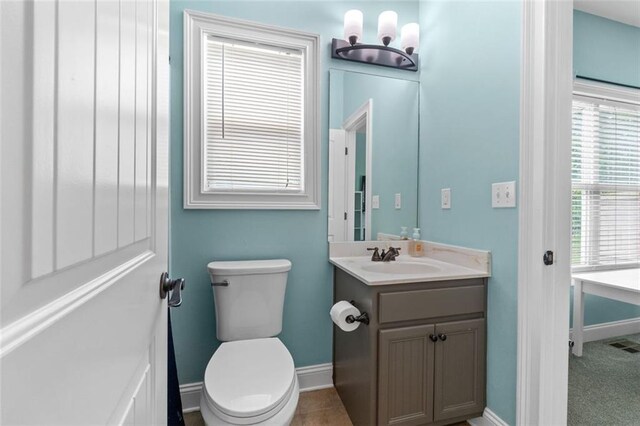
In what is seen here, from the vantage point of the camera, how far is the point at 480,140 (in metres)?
1.48

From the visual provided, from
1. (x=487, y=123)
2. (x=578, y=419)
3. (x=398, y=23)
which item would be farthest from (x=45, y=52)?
(x=578, y=419)

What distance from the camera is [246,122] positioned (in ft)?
5.73

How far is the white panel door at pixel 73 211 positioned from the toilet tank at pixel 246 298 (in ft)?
3.18

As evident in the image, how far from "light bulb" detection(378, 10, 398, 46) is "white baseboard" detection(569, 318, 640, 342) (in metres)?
2.76

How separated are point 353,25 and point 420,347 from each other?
5.93 feet

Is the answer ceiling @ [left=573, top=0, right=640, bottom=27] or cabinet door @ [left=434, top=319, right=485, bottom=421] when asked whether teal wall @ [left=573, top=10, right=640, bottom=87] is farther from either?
cabinet door @ [left=434, top=319, right=485, bottom=421]

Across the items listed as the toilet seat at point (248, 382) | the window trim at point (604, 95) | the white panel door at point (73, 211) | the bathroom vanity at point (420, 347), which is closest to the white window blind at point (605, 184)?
the window trim at point (604, 95)

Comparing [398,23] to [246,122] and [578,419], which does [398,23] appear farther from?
[578,419]

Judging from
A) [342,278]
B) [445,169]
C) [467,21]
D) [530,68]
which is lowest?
[342,278]

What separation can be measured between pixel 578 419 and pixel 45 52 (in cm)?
237

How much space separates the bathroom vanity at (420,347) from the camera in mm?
1301

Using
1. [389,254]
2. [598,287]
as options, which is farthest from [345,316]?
[598,287]

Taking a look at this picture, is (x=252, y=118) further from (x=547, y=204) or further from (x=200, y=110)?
(x=547, y=204)

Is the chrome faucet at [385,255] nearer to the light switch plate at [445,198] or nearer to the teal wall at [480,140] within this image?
the teal wall at [480,140]
